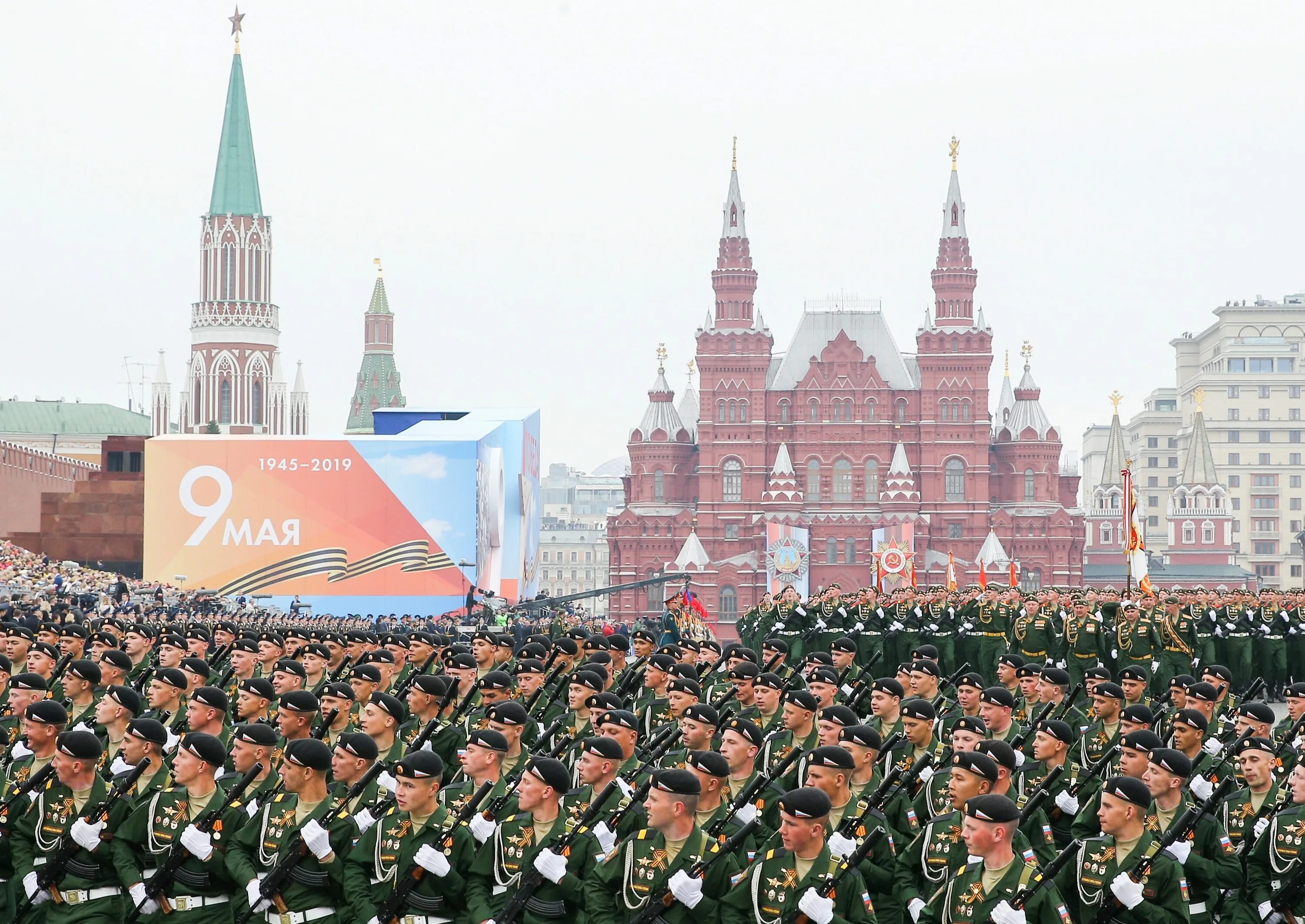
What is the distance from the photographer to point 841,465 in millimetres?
82562

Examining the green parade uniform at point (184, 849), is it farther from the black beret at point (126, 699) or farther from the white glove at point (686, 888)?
the white glove at point (686, 888)

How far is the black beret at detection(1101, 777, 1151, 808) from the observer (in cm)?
719

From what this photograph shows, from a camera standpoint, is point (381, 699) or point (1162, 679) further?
point (1162, 679)

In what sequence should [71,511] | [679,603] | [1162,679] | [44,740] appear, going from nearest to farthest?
[44,740]
[1162,679]
[679,603]
[71,511]

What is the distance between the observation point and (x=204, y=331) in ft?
341

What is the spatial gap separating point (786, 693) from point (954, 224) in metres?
76.0

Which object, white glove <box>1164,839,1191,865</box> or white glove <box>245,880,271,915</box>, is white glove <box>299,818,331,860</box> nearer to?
white glove <box>245,880,271,915</box>

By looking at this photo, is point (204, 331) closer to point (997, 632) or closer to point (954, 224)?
point (954, 224)

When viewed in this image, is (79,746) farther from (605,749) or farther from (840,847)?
(840,847)

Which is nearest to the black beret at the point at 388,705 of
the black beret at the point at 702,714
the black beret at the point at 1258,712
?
the black beret at the point at 702,714

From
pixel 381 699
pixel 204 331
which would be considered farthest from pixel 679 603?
pixel 204 331

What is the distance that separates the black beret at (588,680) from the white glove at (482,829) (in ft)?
10.2

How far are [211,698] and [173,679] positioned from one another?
1.36 m

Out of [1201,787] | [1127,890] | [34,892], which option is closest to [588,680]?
[1201,787]
